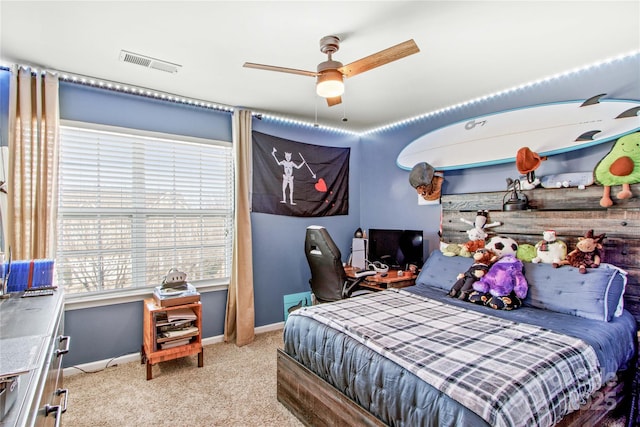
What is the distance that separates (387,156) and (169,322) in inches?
125

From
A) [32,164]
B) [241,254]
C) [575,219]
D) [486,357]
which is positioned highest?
[32,164]

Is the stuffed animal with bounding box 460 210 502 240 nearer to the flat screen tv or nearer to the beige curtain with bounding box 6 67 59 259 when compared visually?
the flat screen tv

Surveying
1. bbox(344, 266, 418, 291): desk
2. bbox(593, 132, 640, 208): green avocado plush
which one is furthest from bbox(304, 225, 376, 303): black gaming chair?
bbox(593, 132, 640, 208): green avocado plush

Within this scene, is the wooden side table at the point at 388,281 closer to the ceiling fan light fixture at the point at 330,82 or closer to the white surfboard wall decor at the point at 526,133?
the white surfboard wall decor at the point at 526,133

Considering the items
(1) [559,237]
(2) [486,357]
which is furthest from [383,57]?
(1) [559,237]

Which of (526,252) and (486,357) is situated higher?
(526,252)

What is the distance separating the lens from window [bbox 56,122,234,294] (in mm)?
2877

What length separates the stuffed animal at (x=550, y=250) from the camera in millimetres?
2533

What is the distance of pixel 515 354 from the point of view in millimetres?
1622

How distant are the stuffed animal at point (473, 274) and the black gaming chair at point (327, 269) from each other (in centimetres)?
93

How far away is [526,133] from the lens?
2.91 meters

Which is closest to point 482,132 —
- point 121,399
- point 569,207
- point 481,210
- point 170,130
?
point 481,210

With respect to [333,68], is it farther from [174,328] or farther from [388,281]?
[174,328]

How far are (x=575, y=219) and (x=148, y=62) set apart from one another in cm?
352
